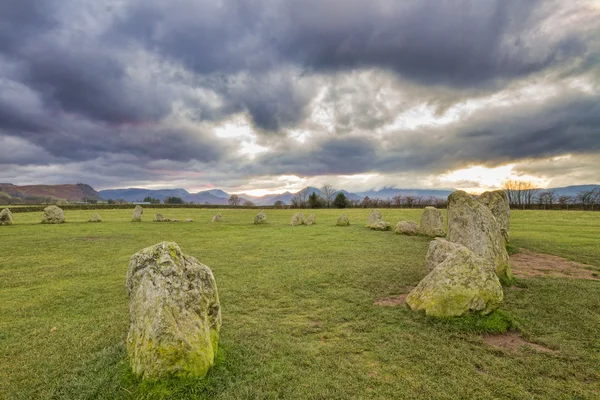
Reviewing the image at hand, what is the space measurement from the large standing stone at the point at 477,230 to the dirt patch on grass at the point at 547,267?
5.16ft

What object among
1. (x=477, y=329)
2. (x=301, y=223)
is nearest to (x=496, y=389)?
(x=477, y=329)

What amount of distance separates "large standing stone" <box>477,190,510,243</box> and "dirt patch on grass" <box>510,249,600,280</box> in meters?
1.88

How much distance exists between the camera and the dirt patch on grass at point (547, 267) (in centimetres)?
1219

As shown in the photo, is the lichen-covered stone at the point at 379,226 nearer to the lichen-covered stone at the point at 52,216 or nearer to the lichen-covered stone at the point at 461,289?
the lichen-covered stone at the point at 461,289

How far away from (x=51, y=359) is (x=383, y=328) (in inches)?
280

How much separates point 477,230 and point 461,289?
6.09 meters

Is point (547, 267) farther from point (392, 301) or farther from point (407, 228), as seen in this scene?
point (407, 228)

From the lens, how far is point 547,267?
13609 mm

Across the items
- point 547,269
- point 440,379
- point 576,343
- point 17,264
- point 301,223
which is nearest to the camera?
point 440,379

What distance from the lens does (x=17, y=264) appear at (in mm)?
15055

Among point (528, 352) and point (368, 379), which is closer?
point (368, 379)

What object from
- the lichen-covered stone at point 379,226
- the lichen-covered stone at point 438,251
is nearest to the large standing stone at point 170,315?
the lichen-covered stone at point 438,251

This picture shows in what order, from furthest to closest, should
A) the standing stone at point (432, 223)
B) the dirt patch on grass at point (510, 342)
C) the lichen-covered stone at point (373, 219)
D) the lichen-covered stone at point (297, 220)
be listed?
the lichen-covered stone at point (297, 220)
the lichen-covered stone at point (373, 219)
the standing stone at point (432, 223)
the dirt patch on grass at point (510, 342)

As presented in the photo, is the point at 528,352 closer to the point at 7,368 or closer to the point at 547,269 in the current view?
the point at 547,269
